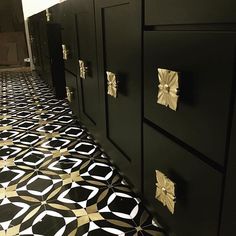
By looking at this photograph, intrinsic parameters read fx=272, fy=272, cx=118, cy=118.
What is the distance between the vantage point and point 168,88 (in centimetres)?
64

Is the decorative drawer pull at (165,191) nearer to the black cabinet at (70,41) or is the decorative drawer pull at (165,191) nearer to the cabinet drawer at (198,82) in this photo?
the cabinet drawer at (198,82)

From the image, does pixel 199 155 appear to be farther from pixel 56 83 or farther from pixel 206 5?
pixel 56 83

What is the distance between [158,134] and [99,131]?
2.12 ft

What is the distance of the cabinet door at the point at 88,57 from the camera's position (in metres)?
1.19

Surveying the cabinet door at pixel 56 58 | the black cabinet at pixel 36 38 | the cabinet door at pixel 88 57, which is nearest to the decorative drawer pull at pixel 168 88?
the cabinet door at pixel 88 57

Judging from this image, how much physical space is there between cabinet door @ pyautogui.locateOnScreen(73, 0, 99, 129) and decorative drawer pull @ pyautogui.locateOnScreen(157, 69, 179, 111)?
59cm

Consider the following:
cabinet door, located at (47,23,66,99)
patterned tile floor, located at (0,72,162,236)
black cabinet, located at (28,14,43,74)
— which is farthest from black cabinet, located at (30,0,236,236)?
black cabinet, located at (28,14,43,74)

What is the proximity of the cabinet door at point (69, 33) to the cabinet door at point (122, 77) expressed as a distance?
0.42 metres

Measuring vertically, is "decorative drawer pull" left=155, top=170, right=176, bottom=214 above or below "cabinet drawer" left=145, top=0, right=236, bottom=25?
below

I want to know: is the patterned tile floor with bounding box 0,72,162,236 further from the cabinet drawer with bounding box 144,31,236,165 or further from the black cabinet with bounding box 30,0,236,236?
the cabinet drawer with bounding box 144,31,236,165

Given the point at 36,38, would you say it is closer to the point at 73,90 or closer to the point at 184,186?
the point at 73,90

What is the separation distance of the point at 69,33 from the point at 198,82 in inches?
47.1

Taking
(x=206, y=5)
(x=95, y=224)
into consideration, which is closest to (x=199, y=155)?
(x=206, y=5)

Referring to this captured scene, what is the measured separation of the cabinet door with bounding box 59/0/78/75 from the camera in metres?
1.48
